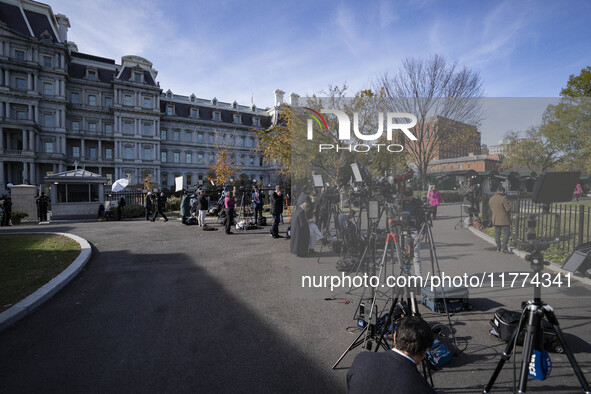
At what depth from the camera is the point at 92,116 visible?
5159 cm

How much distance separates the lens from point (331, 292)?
5.68 m

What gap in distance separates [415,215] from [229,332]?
348 cm

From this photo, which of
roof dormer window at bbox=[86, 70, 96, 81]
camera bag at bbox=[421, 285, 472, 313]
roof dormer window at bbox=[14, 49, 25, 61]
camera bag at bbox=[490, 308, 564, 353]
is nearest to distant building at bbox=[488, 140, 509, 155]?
camera bag at bbox=[421, 285, 472, 313]

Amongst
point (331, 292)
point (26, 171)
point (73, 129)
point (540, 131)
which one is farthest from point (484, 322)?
point (73, 129)

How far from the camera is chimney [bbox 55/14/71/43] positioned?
51.7 m

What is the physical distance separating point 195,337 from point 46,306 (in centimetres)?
343

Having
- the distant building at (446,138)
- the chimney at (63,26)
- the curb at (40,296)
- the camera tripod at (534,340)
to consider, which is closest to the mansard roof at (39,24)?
the chimney at (63,26)

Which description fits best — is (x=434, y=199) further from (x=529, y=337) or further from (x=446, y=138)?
(x=529, y=337)

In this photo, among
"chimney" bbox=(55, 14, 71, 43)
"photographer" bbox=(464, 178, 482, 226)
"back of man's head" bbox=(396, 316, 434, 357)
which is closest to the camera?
"back of man's head" bbox=(396, 316, 434, 357)

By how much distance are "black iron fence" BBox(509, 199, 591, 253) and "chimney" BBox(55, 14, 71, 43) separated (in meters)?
71.9

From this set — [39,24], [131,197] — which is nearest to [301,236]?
[131,197]

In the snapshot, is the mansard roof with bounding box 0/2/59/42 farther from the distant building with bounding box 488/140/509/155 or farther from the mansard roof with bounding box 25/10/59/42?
the distant building with bounding box 488/140/509/155

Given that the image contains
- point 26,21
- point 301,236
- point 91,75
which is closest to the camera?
point 301,236

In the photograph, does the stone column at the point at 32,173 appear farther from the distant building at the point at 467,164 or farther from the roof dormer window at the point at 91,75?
the distant building at the point at 467,164
